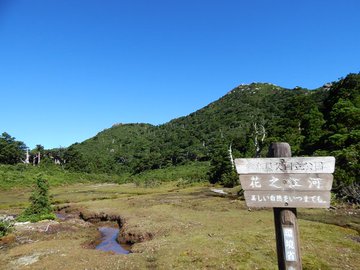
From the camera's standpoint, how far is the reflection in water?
24.7 metres

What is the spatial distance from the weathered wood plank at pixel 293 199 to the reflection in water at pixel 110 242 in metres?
19.2

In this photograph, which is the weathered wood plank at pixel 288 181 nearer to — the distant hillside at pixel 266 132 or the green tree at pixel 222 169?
the distant hillside at pixel 266 132

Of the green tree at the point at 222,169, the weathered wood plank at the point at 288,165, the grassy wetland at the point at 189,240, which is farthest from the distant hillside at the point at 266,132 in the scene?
the weathered wood plank at the point at 288,165

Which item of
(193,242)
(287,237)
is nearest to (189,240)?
(193,242)

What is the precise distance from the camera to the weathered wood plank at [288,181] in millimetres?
6926

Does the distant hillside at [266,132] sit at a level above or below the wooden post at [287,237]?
above

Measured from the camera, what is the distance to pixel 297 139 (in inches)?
2297

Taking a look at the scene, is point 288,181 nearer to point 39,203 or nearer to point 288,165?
point 288,165

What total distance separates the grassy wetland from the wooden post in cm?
1007

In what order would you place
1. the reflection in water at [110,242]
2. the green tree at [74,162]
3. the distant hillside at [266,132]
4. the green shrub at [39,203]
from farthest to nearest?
the green tree at [74,162] → the distant hillside at [266,132] → the green shrub at [39,203] → the reflection in water at [110,242]

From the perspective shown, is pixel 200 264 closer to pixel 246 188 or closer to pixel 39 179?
pixel 246 188

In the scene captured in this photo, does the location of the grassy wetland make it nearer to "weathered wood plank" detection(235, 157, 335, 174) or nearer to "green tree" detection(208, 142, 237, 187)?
"weathered wood plank" detection(235, 157, 335, 174)

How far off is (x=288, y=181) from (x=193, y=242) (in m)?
15.2

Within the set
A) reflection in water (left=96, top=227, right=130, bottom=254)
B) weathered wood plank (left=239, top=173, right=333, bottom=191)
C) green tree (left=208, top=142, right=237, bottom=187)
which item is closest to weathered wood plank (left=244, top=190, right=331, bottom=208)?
weathered wood plank (left=239, top=173, right=333, bottom=191)
